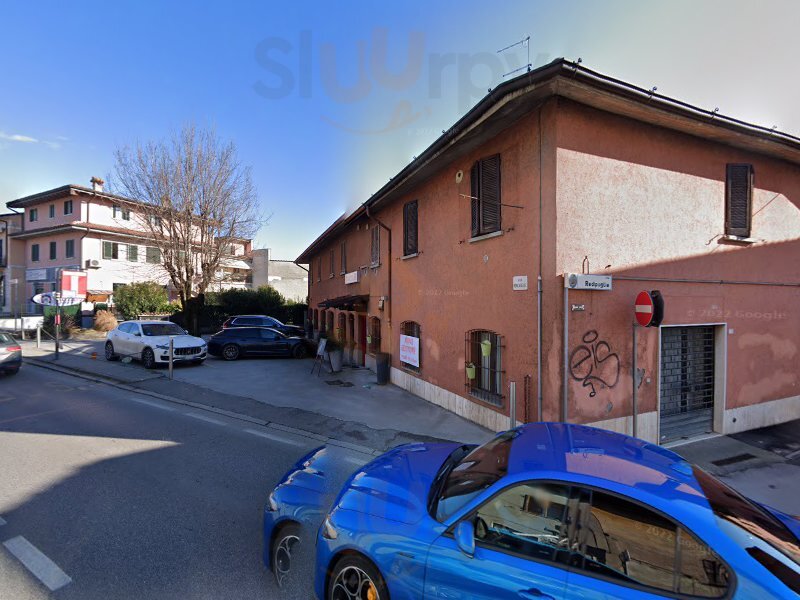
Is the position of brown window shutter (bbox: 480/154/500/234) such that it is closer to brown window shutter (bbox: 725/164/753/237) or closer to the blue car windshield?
brown window shutter (bbox: 725/164/753/237)

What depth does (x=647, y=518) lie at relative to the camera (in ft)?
6.93

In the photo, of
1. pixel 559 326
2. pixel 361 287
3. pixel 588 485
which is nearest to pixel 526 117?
pixel 559 326

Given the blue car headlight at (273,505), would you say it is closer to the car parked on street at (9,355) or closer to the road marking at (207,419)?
the road marking at (207,419)

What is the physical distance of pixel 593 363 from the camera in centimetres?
620

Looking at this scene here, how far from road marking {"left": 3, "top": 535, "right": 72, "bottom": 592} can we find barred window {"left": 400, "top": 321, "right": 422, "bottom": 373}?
7551 mm

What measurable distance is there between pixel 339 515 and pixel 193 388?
9.14 meters

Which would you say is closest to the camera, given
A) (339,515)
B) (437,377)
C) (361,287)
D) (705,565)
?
(705,565)

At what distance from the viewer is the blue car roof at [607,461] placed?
2254 mm

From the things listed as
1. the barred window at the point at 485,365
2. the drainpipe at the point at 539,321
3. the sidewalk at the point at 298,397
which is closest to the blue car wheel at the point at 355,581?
the sidewalk at the point at 298,397

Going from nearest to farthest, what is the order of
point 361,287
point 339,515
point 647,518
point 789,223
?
point 647,518 < point 339,515 < point 789,223 < point 361,287

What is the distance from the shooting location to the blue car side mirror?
2234mm

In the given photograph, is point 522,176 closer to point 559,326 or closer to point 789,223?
point 559,326

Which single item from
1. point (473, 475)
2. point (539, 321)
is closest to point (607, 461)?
point (473, 475)

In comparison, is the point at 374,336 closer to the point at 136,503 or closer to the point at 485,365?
the point at 485,365
